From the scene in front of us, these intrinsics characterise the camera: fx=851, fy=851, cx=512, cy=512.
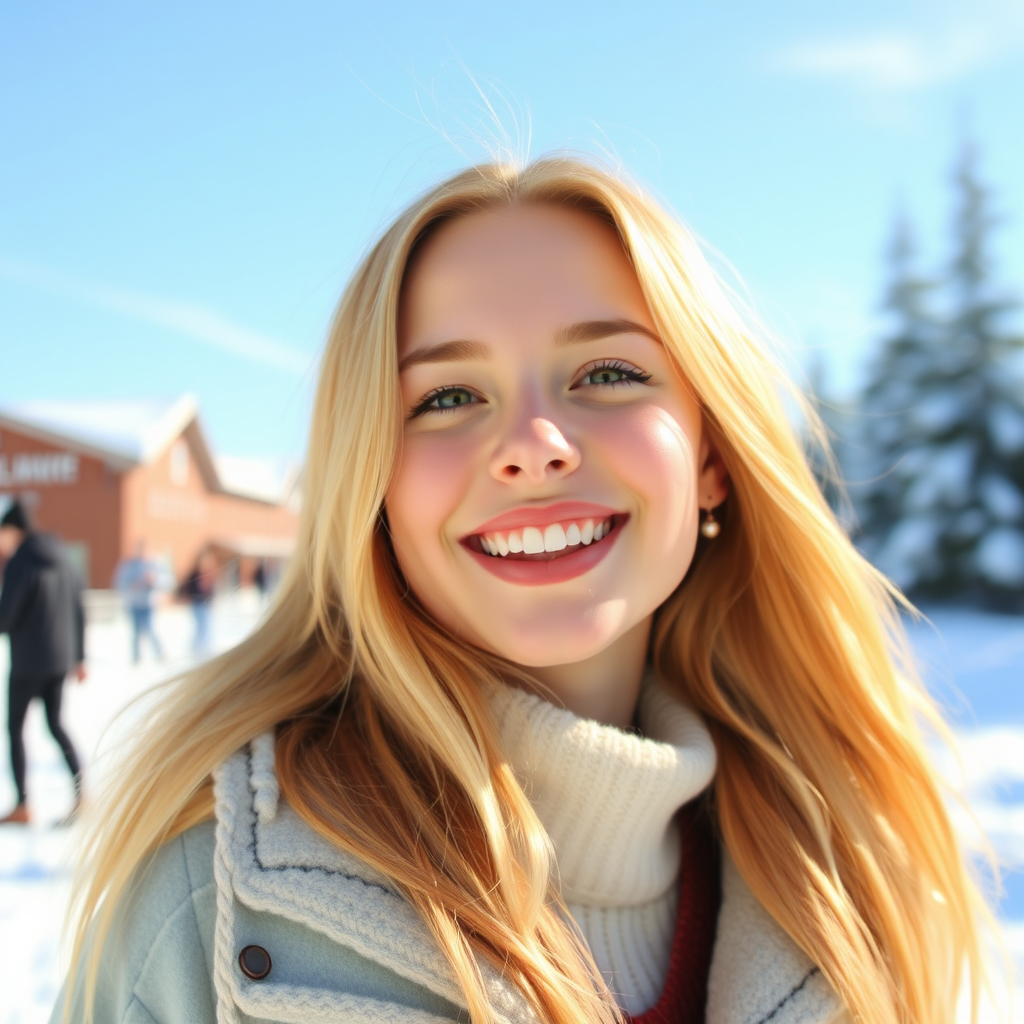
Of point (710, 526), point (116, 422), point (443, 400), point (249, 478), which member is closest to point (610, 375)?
point (443, 400)

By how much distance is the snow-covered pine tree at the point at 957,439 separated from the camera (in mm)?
21234

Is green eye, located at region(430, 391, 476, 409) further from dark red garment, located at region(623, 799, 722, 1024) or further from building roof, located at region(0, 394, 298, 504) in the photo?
building roof, located at region(0, 394, 298, 504)

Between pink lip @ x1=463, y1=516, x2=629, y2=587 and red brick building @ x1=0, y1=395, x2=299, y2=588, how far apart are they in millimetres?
24599

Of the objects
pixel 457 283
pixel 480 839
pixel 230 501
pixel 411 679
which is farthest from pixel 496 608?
pixel 230 501

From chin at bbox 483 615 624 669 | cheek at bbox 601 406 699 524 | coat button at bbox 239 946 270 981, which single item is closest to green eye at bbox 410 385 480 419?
cheek at bbox 601 406 699 524

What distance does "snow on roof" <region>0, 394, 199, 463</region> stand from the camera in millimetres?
24812

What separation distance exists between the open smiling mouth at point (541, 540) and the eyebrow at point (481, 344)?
1.01 feet

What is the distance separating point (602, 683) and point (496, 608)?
1.34 ft

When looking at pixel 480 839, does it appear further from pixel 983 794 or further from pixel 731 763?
pixel 983 794

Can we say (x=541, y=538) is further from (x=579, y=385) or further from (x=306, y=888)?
(x=306, y=888)

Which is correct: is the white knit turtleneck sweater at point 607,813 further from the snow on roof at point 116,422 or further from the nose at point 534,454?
the snow on roof at point 116,422

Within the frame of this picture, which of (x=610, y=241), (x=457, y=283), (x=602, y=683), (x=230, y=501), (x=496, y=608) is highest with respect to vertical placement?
(x=610, y=241)

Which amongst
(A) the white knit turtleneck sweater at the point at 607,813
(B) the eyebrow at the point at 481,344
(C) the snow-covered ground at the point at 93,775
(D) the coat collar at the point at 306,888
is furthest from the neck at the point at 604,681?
(C) the snow-covered ground at the point at 93,775

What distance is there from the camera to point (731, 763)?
6.10 ft
